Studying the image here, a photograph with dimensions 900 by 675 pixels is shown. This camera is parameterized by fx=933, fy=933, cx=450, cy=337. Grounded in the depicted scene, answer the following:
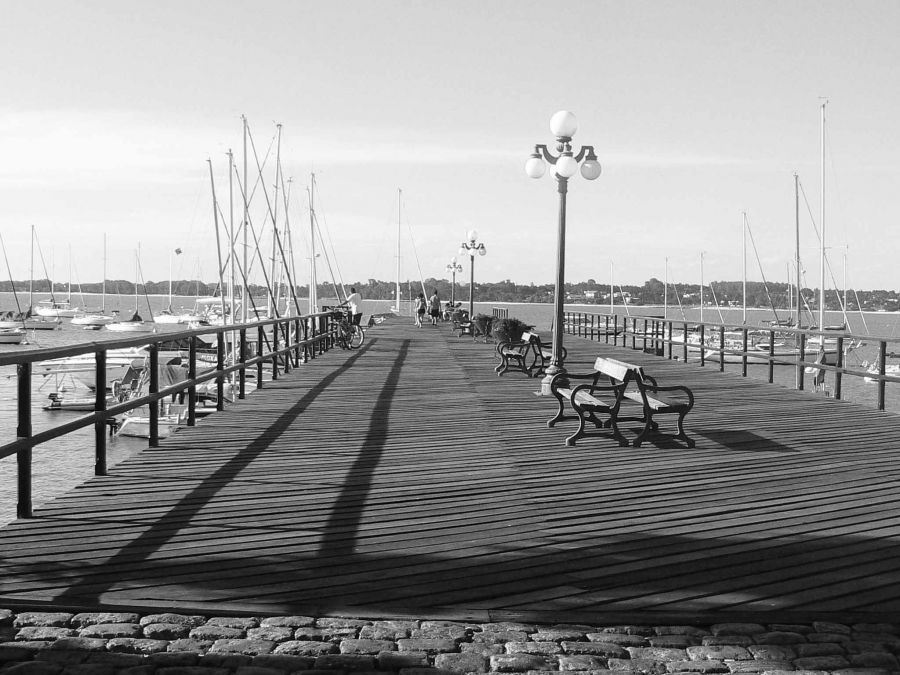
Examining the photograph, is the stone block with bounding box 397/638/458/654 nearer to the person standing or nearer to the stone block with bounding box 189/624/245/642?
the stone block with bounding box 189/624/245/642

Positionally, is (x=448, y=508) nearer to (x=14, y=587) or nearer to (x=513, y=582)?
(x=513, y=582)

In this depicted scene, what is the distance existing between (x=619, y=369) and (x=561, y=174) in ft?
17.2

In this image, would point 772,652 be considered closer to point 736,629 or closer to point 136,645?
point 736,629

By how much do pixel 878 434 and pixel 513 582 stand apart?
632 centimetres

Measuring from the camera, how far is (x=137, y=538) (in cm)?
488

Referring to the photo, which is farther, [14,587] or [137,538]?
[137,538]

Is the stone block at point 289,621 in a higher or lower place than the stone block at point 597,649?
higher

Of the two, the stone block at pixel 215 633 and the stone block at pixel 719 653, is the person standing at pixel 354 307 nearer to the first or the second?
the stone block at pixel 215 633

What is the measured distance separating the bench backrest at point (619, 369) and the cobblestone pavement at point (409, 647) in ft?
15.6

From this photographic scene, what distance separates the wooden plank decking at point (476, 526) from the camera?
13.3 feet

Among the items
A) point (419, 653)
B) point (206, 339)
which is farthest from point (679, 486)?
point (206, 339)

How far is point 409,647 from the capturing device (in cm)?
353

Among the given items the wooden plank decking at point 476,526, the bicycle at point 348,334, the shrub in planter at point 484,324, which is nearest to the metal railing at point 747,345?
the wooden plank decking at point 476,526

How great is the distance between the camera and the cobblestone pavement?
3352mm
